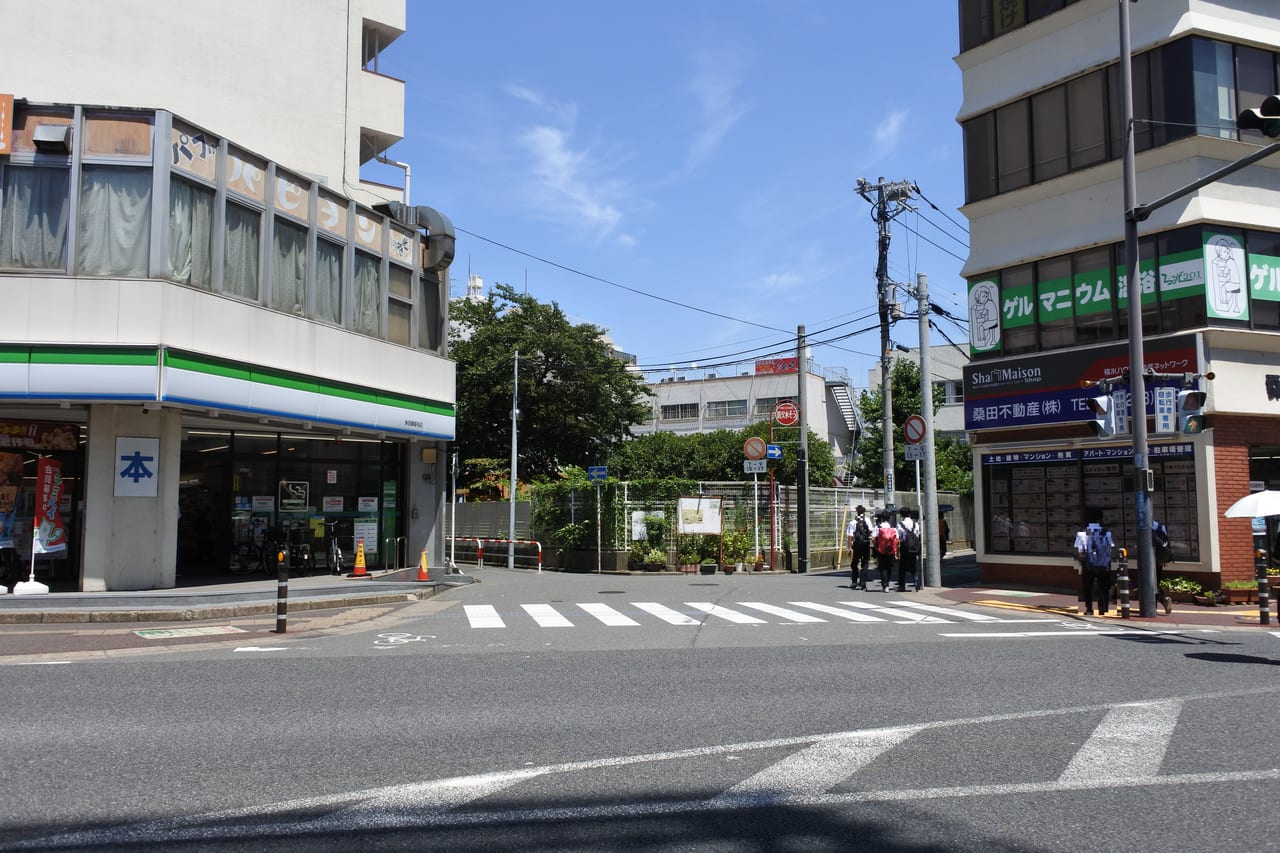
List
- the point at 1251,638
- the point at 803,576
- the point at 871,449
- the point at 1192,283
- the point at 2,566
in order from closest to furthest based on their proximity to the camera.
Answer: the point at 1251,638
the point at 2,566
the point at 1192,283
the point at 803,576
the point at 871,449

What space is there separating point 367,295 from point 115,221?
6.71 meters

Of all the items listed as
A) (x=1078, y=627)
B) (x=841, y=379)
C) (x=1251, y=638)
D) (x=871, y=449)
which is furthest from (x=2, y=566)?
(x=841, y=379)

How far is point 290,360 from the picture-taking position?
817 inches

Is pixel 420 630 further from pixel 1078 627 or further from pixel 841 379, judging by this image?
pixel 841 379

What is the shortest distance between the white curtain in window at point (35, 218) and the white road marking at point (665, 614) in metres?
12.3

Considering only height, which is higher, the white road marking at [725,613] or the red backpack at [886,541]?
the red backpack at [886,541]

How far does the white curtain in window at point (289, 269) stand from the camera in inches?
824

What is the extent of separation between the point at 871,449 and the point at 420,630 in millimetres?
39837

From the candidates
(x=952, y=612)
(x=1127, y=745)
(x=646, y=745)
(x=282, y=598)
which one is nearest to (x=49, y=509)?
(x=282, y=598)

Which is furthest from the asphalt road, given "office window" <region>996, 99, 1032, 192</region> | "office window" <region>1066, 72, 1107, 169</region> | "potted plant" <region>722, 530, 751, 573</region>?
"potted plant" <region>722, 530, 751, 573</region>

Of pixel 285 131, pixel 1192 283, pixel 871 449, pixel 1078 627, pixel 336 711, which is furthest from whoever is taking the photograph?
pixel 871 449

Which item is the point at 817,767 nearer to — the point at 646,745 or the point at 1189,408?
the point at 646,745

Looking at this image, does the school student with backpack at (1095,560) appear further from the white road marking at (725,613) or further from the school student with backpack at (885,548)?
the white road marking at (725,613)

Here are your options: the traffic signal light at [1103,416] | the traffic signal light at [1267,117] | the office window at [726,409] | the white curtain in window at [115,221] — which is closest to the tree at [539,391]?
the white curtain in window at [115,221]
